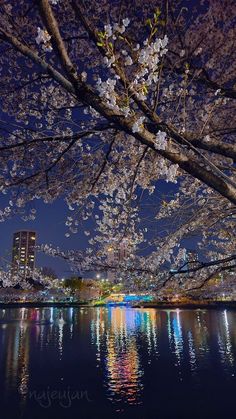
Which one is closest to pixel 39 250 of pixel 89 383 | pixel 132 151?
pixel 132 151

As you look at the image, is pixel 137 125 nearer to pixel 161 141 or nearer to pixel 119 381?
pixel 161 141

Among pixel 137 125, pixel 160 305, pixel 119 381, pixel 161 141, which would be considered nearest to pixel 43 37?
pixel 137 125

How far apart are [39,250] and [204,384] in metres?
8.46

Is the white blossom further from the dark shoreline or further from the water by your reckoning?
the dark shoreline

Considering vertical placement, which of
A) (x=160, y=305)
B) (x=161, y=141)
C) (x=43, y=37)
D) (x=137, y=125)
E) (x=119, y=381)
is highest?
(x=160, y=305)

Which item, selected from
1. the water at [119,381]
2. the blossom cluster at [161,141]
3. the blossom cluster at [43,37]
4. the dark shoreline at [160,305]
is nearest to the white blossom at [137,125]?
the blossom cluster at [161,141]

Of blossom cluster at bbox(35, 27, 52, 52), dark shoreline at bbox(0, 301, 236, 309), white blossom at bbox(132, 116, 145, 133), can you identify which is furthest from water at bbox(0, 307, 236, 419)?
dark shoreline at bbox(0, 301, 236, 309)

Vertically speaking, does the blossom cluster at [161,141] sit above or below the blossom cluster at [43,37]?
below

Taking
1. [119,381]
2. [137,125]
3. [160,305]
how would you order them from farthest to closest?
[160,305] → [119,381] → [137,125]

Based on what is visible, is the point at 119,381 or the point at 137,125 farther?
the point at 119,381

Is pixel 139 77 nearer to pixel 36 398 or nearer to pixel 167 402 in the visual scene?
pixel 167 402

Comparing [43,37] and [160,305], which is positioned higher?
[160,305]

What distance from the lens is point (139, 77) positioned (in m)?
3.51

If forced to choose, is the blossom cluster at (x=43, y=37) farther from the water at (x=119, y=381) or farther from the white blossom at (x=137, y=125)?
the water at (x=119, y=381)
